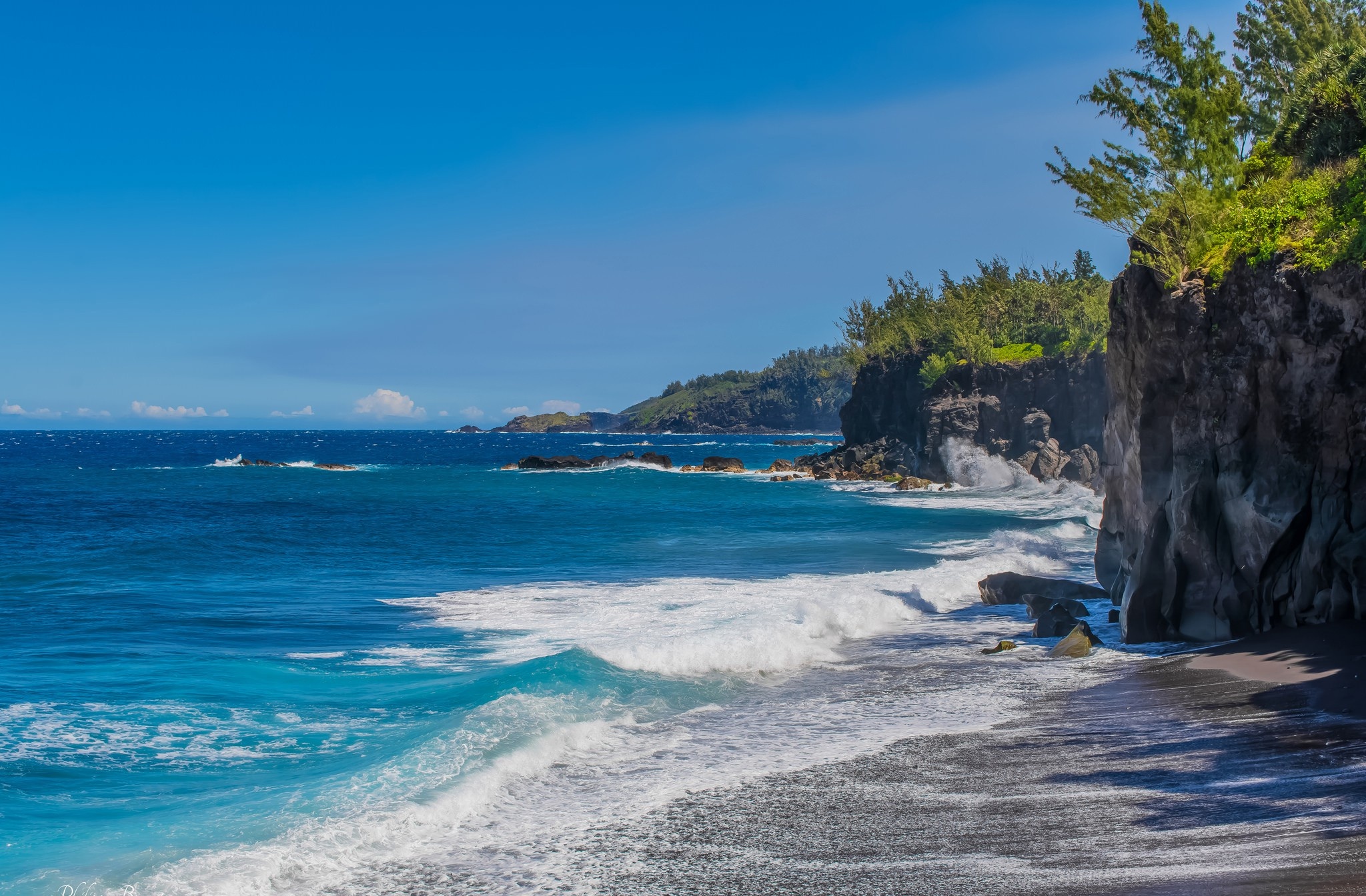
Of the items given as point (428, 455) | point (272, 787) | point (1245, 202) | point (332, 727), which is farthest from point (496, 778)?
point (428, 455)

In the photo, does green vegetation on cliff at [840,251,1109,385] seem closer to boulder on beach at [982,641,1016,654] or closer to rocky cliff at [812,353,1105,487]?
rocky cliff at [812,353,1105,487]

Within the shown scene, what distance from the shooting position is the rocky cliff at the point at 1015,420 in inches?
2795

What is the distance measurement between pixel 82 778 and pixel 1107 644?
17.0 metres

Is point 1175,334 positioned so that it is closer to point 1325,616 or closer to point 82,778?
point 1325,616

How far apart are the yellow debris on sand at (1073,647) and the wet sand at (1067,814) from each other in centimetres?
403

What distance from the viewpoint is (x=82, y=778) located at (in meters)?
12.3

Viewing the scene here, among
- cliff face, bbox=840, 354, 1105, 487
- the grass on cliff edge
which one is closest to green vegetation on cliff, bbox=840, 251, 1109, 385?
cliff face, bbox=840, 354, 1105, 487

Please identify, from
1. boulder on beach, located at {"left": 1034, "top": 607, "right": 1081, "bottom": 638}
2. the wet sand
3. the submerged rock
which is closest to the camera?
the wet sand

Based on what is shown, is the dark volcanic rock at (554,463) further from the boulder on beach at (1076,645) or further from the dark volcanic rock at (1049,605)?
the boulder on beach at (1076,645)

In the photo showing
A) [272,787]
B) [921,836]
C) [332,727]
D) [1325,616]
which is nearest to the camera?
[921,836]

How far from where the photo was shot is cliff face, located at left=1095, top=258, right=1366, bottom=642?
50.2ft

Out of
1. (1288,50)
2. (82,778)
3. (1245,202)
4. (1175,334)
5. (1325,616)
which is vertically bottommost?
(82,778)

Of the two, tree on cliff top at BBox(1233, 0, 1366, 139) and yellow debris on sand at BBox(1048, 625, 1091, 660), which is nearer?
yellow debris on sand at BBox(1048, 625, 1091, 660)

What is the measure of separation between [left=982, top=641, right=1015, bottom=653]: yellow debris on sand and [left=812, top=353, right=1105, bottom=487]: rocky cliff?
51.3 m
